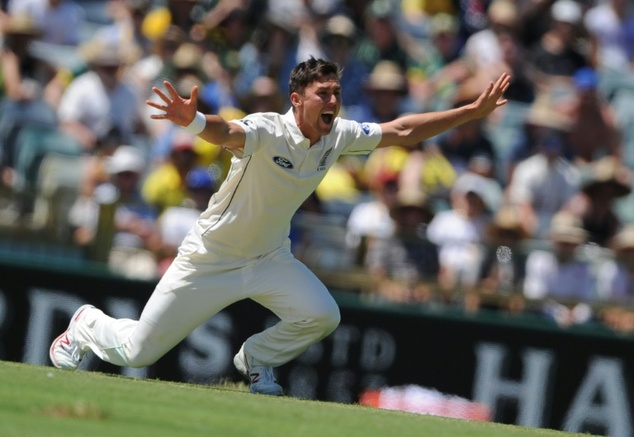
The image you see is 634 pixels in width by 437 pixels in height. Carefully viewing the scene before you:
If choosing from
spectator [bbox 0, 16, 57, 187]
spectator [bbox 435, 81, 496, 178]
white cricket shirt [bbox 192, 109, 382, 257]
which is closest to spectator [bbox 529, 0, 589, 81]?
spectator [bbox 435, 81, 496, 178]

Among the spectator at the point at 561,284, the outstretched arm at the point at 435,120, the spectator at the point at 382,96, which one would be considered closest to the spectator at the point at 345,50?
the spectator at the point at 382,96

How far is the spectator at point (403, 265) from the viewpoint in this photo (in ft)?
35.8

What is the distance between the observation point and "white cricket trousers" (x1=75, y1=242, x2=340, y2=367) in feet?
27.1

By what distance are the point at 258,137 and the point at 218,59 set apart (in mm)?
6474

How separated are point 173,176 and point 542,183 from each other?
365 centimetres

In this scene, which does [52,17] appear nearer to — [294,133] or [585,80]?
[585,80]

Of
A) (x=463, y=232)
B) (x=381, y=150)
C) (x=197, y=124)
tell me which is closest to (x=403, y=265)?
(x=463, y=232)

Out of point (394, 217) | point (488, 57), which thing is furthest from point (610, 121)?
point (394, 217)

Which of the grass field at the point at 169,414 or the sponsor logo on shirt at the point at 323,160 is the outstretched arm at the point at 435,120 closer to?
the sponsor logo on shirt at the point at 323,160

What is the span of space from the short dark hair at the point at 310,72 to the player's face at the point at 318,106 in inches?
1.0

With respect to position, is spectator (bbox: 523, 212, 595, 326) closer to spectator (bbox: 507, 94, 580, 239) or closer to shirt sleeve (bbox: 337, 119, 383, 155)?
spectator (bbox: 507, 94, 580, 239)

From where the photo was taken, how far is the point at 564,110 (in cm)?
1422

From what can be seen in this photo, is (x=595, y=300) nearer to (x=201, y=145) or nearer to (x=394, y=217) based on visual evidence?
(x=394, y=217)

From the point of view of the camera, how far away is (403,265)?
10.9 metres
